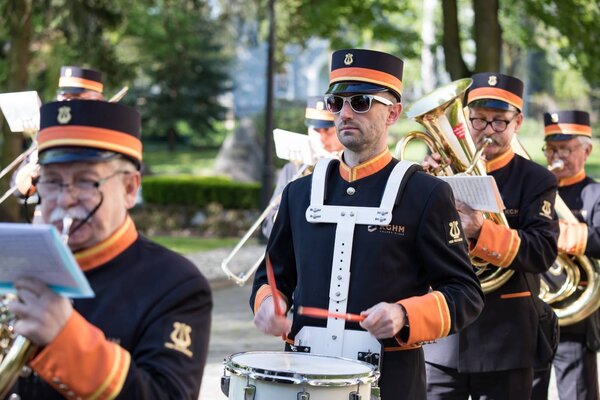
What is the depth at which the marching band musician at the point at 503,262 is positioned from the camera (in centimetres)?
587

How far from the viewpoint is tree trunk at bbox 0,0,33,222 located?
64.1ft

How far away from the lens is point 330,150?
28.2 feet

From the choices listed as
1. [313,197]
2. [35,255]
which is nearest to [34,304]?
[35,255]

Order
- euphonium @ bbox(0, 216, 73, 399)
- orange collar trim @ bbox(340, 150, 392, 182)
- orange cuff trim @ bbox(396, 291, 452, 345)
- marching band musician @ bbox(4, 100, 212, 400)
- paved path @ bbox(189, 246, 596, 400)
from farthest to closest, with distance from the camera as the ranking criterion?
paved path @ bbox(189, 246, 596, 400) → orange collar trim @ bbox(340, 150, 392, 182) → orange cuff trim @ bbox(396, 291, 452, 345) → marching band musician @ bbox(4, 100, 212, 400) → euphonium @ bbox(0, 216, 73, 399)

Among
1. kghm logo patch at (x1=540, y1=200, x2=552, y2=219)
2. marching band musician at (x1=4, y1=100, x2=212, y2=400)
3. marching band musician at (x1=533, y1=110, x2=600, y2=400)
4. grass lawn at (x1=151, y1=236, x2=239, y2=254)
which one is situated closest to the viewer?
marching band musician at (x1=4, y1=100, x2=212, y2=400)

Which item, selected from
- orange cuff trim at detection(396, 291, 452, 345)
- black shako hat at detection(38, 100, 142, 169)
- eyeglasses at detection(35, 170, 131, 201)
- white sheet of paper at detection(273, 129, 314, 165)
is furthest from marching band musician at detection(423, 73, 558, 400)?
eyeglasses at detection(35, 170, 131, 201)

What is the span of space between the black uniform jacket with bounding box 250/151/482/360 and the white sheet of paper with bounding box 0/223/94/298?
1.82 metres

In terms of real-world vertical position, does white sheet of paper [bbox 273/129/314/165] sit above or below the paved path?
above

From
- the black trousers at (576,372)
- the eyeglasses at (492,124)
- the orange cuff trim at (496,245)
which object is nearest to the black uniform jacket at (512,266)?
the orange cuff trim at (496,245)

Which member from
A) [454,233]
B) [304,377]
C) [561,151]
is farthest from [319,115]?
[304,377]

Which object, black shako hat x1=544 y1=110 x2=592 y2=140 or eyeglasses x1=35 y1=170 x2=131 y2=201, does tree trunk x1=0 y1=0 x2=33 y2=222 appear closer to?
black shako hat x1=544 y1=110 x2=592 y2=140

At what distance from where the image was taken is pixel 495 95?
6430mm

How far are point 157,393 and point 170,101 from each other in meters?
37.9

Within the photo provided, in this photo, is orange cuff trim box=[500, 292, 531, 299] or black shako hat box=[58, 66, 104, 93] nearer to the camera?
orange cuff trim box=[500, 292, 531, 299]
